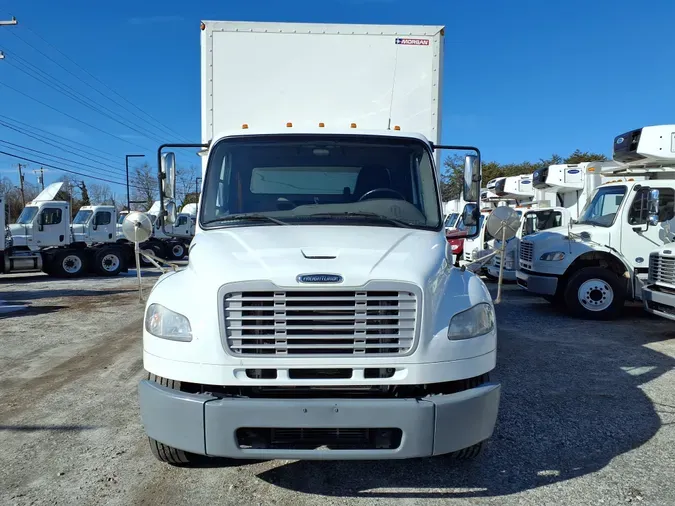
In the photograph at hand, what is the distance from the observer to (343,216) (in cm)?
419

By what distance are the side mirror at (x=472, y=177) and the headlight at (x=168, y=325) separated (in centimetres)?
280

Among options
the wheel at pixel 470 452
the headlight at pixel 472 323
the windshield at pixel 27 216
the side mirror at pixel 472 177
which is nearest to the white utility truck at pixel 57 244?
the windshield at pixel 27 216

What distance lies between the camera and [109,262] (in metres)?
20.0

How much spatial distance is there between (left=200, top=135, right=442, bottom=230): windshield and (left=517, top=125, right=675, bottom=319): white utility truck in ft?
20.5

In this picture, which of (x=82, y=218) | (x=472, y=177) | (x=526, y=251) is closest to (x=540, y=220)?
(x=526, y=251)

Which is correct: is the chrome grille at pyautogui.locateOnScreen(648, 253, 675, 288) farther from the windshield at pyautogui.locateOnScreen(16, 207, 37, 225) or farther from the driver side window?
the windshield at pyautogui.locateOnScreen(16, 207, 37, 225)

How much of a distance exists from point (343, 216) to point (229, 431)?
1.86 meters

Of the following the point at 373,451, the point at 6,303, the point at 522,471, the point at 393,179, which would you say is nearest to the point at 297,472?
the point at 373,451

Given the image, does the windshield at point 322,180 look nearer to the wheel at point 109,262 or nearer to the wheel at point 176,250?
the wheel at point 109,262

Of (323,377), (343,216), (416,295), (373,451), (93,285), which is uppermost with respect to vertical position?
(343,216)

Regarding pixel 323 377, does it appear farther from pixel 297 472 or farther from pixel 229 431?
pixel 297 472

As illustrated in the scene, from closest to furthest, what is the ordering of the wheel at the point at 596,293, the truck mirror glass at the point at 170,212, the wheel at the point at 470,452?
the wheel at the point at 470,452 → the truck mirror glass at the point at 170,212 → the wheel at the point at 596,293

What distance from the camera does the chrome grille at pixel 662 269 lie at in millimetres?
7906

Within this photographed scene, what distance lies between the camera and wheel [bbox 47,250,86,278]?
746 inches
